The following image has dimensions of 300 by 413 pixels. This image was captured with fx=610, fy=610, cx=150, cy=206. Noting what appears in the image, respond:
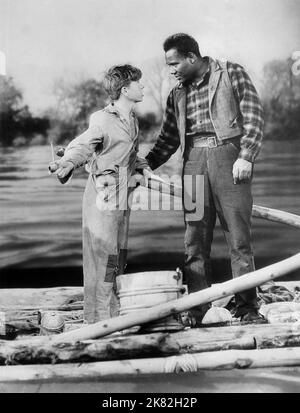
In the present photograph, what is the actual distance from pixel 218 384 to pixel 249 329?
17.6 inches

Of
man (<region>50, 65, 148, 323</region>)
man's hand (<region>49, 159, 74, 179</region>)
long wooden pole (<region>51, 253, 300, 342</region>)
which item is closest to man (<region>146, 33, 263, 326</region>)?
man (<region>50, 65, 148, 323</region>)

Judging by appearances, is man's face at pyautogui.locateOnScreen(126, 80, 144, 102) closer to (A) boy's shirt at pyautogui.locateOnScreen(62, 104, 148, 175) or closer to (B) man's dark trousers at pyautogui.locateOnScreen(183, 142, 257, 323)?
(A) boy's shirt at pyautogui.locateOnScreen(62, 104, 148, 175)

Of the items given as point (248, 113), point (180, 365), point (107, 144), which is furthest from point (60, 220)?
point (248, 113)

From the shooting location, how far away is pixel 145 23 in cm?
492

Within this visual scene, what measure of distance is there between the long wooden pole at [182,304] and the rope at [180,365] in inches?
11.7

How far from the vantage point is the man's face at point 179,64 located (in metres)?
4.92

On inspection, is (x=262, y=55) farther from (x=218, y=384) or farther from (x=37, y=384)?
(x=37, y=384)

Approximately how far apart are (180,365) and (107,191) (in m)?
1.47

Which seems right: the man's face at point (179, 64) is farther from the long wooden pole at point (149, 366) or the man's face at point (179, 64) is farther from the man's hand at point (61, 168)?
the long wooden pole at point (149, 366)

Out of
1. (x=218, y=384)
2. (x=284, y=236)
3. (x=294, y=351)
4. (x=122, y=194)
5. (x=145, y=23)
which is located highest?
(x=145, y=23)

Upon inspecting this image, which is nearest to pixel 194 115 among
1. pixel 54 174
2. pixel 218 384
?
pixel 54 174

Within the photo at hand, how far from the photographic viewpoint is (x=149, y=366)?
13.2ft

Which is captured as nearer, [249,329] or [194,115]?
[249,329]

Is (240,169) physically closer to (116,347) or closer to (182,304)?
(182,304)
